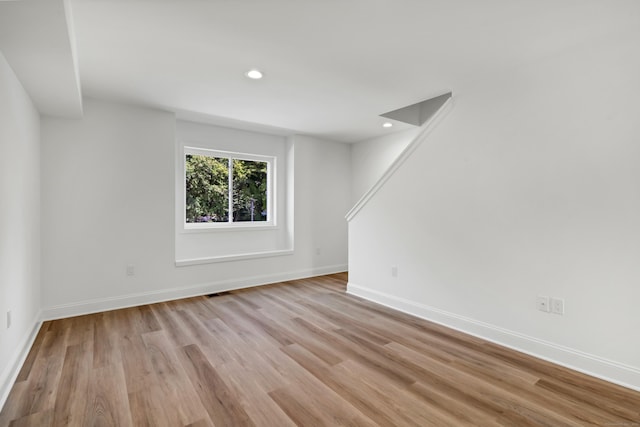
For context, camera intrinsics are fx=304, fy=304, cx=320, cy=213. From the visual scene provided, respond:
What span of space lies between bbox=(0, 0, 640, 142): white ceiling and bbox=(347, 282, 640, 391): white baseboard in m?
2.15

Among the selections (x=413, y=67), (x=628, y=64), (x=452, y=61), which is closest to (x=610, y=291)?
(x=628, y=64)

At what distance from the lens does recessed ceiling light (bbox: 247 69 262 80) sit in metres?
2.60

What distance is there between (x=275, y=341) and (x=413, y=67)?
2.58 metres


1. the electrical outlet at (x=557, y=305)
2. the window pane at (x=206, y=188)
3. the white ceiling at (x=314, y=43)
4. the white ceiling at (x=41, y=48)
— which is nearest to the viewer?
the white ceiling at (x=41, y=48)

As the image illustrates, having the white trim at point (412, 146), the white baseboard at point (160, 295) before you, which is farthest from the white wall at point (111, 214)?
the white trim at point (412, 146)

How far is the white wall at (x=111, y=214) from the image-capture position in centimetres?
311

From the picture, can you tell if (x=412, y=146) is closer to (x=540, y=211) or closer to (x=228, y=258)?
(x=540, y=211)

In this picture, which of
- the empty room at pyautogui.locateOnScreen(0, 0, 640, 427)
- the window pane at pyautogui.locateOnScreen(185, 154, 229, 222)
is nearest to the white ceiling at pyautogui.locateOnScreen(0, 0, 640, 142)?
the empty room at pyautogui.locateOnScreen(0, 0, 640, 427)

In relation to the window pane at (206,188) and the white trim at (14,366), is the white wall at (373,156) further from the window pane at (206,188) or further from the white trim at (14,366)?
the white trim at (14,366)

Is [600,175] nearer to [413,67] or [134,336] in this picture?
[413,67]

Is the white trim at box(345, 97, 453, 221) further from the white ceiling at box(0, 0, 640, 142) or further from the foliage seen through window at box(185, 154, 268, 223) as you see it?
the foliage seen through window at box(185, 154, 268, 223)

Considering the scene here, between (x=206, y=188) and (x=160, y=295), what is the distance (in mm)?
1614

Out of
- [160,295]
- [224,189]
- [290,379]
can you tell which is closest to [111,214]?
[160,295]

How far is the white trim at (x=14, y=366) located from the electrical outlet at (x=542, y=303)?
356 cm
